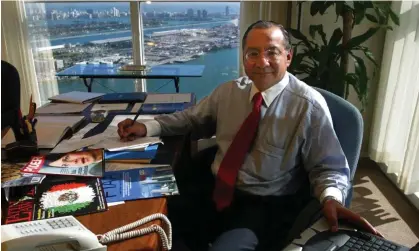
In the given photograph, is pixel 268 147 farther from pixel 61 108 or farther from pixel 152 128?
pixel 61 108

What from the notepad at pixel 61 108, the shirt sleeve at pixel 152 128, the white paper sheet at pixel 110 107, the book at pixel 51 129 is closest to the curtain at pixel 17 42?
the notepad at pixel 61 108

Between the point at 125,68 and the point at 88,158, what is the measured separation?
1.85 metres

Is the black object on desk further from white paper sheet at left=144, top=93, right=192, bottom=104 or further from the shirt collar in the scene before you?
the shirt collar

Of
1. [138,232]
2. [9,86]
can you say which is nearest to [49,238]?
[138,232]

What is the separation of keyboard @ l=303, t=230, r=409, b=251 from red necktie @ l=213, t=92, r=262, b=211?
0.43m

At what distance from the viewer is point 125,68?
294 centimetres

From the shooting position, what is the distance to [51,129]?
147 centimetres

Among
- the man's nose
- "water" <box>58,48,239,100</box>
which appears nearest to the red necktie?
the man's nose

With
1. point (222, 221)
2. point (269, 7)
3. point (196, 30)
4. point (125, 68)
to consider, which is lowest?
point (222, 221)

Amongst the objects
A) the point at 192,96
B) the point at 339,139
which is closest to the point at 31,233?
the point at 339,139

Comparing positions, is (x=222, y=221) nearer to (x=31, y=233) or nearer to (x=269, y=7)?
(x=31, y=233)

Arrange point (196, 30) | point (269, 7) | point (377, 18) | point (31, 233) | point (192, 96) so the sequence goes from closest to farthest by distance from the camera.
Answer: point (31, 233) → point (192, 96) → point (377, 18) → point (269, 7) → point (196, 30)

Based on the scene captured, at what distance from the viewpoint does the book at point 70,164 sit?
1110 mm

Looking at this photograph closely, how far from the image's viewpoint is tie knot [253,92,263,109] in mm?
1289
